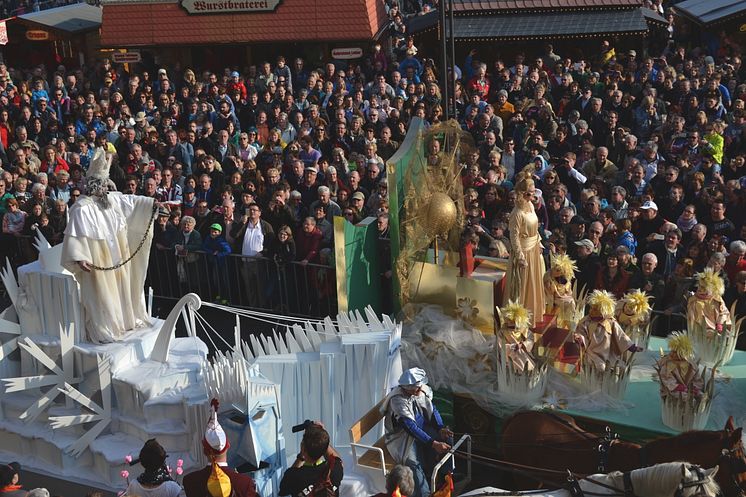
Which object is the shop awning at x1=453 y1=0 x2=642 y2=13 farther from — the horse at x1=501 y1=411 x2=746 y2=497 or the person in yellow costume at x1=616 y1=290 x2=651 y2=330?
the horse at x1=501 y1=411 x2=746 y2=497

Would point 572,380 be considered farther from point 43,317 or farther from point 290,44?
point 290,44

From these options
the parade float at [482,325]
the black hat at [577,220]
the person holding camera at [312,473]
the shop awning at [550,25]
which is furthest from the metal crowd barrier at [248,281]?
the shop awning at [550,25]

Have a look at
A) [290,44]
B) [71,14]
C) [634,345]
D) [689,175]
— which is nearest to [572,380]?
[634,345]

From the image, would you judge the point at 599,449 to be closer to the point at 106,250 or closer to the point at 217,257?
the point at 106,250

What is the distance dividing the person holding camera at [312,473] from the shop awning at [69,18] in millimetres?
17988

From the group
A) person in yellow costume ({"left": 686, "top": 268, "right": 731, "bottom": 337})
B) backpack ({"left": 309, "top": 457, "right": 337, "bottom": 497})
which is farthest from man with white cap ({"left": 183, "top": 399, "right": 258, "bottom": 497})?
person in yellow costume ({"left": 686, "top": 268, "right": 731, "bottom": 337})

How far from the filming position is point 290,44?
22.5 meters

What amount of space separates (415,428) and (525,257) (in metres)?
2.55

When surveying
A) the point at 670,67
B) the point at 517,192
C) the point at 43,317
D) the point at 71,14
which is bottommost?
the point at 43,317

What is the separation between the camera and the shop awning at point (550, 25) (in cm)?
2056

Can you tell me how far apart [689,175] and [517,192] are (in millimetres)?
3693

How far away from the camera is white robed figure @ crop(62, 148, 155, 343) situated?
966cm

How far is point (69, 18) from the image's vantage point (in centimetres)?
2419

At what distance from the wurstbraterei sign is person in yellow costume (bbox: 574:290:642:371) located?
45.2 ft
